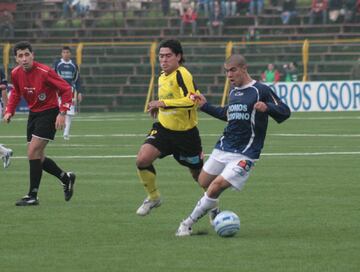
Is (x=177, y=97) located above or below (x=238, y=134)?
above

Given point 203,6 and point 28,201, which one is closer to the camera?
Result: point 28,201

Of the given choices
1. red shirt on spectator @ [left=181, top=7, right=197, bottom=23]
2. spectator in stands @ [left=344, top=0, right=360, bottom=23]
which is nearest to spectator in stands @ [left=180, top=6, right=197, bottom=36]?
red shirt on spectator @ [left=181, top=7, right=197, bottom=23]

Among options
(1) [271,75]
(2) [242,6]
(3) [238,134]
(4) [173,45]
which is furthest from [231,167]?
(2) [242,6]

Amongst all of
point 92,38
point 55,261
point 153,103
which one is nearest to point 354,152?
point 153,103

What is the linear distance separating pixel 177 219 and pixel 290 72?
95.0 feet

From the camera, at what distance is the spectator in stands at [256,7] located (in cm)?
4694

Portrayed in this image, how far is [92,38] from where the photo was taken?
48.7 metres

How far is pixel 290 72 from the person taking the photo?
137 feet

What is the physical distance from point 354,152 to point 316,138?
419 centimetres

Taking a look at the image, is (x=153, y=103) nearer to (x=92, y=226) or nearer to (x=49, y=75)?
(x=92, y=226)

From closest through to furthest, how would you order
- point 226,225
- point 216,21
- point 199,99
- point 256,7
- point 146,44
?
point 226,225, point 199,99, point 146,44, point 216,21, point 256,7

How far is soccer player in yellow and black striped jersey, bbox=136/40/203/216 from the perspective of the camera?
13.1 metres

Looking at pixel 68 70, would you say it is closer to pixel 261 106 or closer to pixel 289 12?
pixel 289 12

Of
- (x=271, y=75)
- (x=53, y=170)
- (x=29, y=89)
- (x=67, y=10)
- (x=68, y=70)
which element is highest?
(x=29, y=89)
